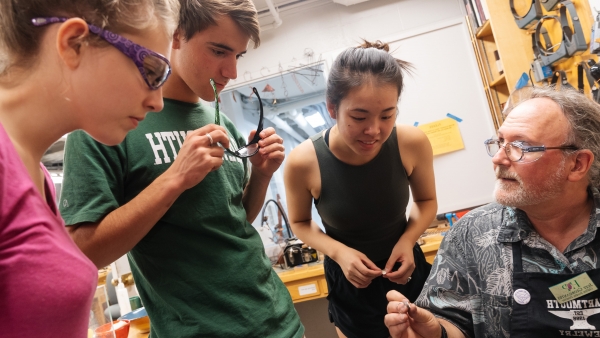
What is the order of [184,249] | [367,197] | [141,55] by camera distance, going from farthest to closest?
[367,197] < [184,249] < [141,55]

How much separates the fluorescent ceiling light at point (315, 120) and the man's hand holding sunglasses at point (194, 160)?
4.60 meters

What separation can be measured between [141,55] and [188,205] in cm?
43

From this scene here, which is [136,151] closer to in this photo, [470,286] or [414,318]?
[414,318]

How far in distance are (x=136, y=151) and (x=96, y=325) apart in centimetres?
106

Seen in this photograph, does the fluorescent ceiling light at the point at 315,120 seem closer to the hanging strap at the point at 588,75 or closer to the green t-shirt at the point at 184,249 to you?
the hanging strap at the point at 588,75

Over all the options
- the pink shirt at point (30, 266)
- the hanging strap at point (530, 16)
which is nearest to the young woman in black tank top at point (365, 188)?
the hanging strap at point (530, 16)

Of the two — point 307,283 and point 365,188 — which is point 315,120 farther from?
point 365,188

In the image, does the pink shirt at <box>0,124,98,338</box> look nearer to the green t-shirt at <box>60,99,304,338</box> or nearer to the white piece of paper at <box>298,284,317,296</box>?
the green t-shirt at <box>60,99,304,338</box>

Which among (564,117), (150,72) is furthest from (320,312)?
(150,72)

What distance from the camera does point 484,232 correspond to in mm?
1300

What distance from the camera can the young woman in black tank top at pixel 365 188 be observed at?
1.53m

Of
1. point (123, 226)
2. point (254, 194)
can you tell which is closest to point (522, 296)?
point (254, 194)

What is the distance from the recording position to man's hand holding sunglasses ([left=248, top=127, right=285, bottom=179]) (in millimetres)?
1211

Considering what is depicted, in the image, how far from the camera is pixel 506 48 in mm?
2549
